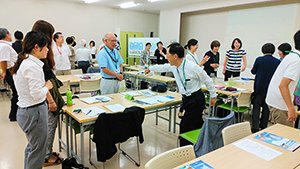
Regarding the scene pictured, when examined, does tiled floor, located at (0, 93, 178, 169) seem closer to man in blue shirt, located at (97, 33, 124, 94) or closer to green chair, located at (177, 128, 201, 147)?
green chair, located at (177, 128, 201, 147)

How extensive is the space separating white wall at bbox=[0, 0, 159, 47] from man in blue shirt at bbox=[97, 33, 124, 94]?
21.9 ft

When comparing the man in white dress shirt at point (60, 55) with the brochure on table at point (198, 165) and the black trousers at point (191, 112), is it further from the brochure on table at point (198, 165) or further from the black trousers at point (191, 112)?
the brochure on table at point (198, 165)

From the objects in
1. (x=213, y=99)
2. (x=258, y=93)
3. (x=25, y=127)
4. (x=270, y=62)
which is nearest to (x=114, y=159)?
(x=25, y=127)

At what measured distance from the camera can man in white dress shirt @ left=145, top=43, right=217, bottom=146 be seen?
7.69ft

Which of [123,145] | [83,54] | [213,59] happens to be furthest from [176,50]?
[83,54]

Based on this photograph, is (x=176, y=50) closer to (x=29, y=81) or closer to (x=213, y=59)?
(x=29, y=81)

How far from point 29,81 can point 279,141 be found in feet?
7.16

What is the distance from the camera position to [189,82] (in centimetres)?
243

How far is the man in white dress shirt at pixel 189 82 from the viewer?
2.34m

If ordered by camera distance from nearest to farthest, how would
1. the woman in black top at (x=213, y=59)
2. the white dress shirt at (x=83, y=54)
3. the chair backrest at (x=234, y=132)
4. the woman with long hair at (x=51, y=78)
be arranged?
the chair backrest at (x=234, y=132), the woman with long hair at (x=51, y=78), the woman in black top at (x=213, y=59), the white dress shirt at (x=83, y=54)

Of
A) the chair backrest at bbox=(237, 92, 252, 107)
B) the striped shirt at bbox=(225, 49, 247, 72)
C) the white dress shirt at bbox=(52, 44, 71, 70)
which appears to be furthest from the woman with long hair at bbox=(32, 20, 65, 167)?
the striped shirt at bbox=(225, 49, 247, 72)

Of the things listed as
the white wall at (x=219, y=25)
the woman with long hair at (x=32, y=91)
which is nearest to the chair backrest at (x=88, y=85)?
the woman with long hair at (x=32, y=91)

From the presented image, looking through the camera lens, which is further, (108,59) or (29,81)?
(108,59)

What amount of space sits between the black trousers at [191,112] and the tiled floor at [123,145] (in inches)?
28.8
